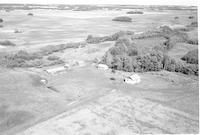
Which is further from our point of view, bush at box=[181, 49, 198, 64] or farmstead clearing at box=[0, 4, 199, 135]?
bush at box=[181, 49, 198, 64]

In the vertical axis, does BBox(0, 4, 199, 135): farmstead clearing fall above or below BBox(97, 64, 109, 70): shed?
below

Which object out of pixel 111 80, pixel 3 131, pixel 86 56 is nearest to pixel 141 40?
pixel 86 56

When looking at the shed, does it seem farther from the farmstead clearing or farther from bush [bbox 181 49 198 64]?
bush [bbox 181 49 198 64]

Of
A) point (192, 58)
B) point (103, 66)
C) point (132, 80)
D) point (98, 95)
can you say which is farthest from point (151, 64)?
point (98, 95)

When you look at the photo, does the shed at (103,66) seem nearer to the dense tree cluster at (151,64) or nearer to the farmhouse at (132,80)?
the dense tree cluster at (151,64)

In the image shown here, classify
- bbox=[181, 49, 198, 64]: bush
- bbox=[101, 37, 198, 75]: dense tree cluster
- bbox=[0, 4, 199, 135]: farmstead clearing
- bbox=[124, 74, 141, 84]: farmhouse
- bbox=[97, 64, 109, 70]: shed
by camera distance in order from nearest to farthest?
1. bbox=[0, 4, 199, 135]: farmstead clearing
2. bbox=[124, 74, 141, 84]: farmhouse
3. bbox=[101, 37, 198, 75]: dense tree cluster
4. bbox=[97, 64, 109, 70]: shed
5. bbox=[181, 49, 198, 64]: bush

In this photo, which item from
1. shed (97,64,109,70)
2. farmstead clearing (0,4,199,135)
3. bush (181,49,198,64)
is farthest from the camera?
bush (181,49,198,64)

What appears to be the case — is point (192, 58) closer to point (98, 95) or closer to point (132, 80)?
point (132, 80)

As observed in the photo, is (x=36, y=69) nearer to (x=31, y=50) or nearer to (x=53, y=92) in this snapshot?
(x=53, y=92)

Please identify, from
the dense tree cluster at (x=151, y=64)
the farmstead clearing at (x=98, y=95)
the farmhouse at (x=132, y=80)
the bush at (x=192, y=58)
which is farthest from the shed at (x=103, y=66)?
the bush at (x=192, y=58)

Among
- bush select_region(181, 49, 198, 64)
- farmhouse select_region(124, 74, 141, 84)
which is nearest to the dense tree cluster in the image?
bush select_region(181, 49, 198, 64)

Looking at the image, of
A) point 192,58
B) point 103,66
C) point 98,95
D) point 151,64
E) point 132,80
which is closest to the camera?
point 98,95
